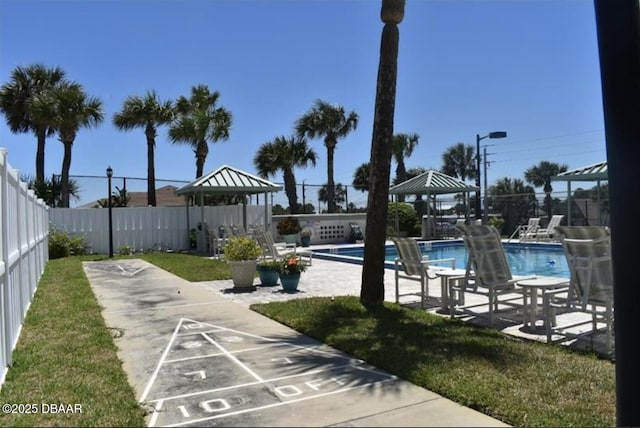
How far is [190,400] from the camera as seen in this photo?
161 inches

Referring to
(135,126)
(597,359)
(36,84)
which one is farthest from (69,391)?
(36,84)

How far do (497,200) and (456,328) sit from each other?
75.5ft

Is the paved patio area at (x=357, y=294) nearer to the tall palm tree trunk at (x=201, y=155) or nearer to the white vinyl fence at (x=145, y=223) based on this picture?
the white vinyl fence at (x=145, y=223)

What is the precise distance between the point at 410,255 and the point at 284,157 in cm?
2267

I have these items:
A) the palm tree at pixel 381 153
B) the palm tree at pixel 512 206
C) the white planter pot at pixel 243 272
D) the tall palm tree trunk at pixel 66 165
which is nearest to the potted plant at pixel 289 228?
the tall palm tree trunk at pixel 66 165

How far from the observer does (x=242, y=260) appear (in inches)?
403

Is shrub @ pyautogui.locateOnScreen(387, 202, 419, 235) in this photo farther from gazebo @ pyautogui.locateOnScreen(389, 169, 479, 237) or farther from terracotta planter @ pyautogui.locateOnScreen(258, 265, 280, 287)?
terracotta planter @ pyautogui.locateOnScreen(258, 265, 280, 287)

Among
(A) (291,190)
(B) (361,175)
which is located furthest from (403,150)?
(A) (291,190)

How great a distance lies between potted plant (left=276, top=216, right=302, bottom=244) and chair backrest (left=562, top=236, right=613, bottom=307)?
18.2m

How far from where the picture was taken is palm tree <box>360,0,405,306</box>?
7980 millimetres

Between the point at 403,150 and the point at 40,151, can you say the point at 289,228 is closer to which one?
the point at 40,151

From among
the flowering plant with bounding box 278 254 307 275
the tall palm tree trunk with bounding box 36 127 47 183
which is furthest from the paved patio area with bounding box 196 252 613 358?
the tall palm tree trunk with bounding box 36 127 47 183

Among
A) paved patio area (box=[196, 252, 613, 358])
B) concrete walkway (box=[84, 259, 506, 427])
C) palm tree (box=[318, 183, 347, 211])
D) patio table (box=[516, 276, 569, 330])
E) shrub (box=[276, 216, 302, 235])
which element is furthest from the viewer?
palm tree (box=[318, 183, 347, 211])

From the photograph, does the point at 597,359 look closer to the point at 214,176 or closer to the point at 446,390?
the point at 446,390
